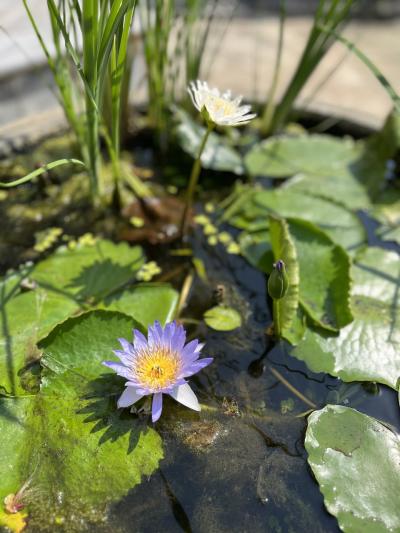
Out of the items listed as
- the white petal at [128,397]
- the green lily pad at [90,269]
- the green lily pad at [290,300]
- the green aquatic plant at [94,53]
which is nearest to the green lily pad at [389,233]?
the green lily pad at [290,300]

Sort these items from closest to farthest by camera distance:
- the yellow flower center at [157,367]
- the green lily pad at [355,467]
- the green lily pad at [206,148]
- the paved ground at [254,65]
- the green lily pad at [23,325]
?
the green lily pad at [355,467] → the yellow flower center at [157,367] → the green lily pad at [23,325] → the green lily pad at [206,148] → the paved ground at [254,65]

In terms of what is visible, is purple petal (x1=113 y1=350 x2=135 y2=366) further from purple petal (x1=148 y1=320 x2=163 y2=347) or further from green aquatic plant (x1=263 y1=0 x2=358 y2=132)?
green aquatic plant (x1=263 y1=0 x2=358 y2=132)

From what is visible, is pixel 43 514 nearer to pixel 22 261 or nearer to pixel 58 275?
pixel 58 275

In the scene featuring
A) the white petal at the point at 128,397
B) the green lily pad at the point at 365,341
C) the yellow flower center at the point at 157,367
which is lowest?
the green lily pad at the point at 365,341

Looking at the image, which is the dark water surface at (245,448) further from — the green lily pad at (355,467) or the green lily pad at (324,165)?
the green lily pad at (324,165)

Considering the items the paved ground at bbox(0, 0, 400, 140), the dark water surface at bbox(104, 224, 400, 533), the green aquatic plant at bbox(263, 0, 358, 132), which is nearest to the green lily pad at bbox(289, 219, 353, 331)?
the dark water surface at bbox(104, 224, 400, 533)

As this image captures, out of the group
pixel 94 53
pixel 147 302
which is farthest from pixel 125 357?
pixel 94 53
